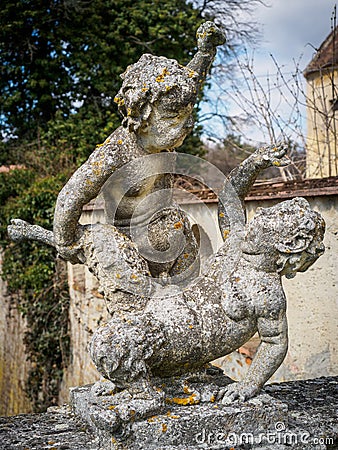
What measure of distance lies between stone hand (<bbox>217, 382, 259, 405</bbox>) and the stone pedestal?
0.07ft

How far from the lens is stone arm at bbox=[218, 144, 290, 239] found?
2.34 m

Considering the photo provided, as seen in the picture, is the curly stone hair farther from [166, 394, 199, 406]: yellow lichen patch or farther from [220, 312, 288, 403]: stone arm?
[166, 394, 199, 406]: yellow lichen patch

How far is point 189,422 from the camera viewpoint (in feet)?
6.35

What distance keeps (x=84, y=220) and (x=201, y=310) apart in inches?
184

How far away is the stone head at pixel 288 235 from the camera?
6.54 feet

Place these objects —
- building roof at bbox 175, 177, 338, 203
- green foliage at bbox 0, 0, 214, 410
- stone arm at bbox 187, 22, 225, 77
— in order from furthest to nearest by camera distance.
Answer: green foliage at bbox 0, 0, 214, 410, building roof at bbox 175, 177, 338, 203, stone arm at bbox 187, 22, 225, 77

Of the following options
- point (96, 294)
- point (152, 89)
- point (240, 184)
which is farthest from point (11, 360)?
point (152, 89)

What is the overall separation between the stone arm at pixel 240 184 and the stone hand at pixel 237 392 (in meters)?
0.61

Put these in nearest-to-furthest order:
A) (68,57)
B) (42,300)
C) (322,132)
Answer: (42,300) < (322,132) < (68,57)

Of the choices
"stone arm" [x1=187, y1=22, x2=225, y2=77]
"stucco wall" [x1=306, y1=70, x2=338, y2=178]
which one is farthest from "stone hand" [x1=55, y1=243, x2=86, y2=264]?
"stucco wall" [x1=306, y1=70, x2=338, y2=178]

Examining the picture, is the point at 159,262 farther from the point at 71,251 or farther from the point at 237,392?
the point at 237,392

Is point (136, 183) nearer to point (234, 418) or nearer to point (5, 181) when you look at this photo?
point (234, 418)

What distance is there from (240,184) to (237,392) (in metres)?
0.85

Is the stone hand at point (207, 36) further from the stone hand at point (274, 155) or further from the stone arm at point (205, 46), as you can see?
the stone hand at point (274, 155)
